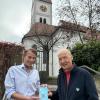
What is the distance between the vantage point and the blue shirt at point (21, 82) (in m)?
3.50

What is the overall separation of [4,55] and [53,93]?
13.2 ft

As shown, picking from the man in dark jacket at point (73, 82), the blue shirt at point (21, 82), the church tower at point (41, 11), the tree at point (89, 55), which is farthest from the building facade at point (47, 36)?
the tree at point (89, 55)

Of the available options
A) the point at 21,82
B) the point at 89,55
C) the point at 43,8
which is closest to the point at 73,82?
the point at 21,82

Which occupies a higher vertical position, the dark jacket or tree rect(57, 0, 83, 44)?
tree rect(57, 0, 83, 44)

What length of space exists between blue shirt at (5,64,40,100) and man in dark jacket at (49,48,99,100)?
442mm

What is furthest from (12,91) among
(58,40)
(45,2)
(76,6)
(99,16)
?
(45,2)

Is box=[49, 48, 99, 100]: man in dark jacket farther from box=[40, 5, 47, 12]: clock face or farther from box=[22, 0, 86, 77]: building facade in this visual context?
box=[40, 5, 47, 12]: clock face

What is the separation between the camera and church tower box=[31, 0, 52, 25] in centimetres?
7650

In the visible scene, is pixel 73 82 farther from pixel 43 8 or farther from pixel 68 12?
pixel 43 8

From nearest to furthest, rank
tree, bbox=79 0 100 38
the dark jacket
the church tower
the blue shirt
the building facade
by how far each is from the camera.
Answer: the dark jacket, the blue shirt, tree, bbox=79 0 100 38, the building facade, the church tower

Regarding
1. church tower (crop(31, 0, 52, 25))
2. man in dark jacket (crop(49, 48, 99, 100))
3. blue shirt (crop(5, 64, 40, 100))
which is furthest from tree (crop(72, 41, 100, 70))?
church tower (crop(31, 0, 52, 25))

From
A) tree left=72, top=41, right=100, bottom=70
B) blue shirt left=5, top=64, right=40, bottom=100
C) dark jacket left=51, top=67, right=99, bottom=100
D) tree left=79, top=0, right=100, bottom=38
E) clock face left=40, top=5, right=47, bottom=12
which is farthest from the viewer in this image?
clock face left=40, top=5, right=47, bottom=12

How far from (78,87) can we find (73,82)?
0.08 metres

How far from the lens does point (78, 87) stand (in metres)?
3.19
